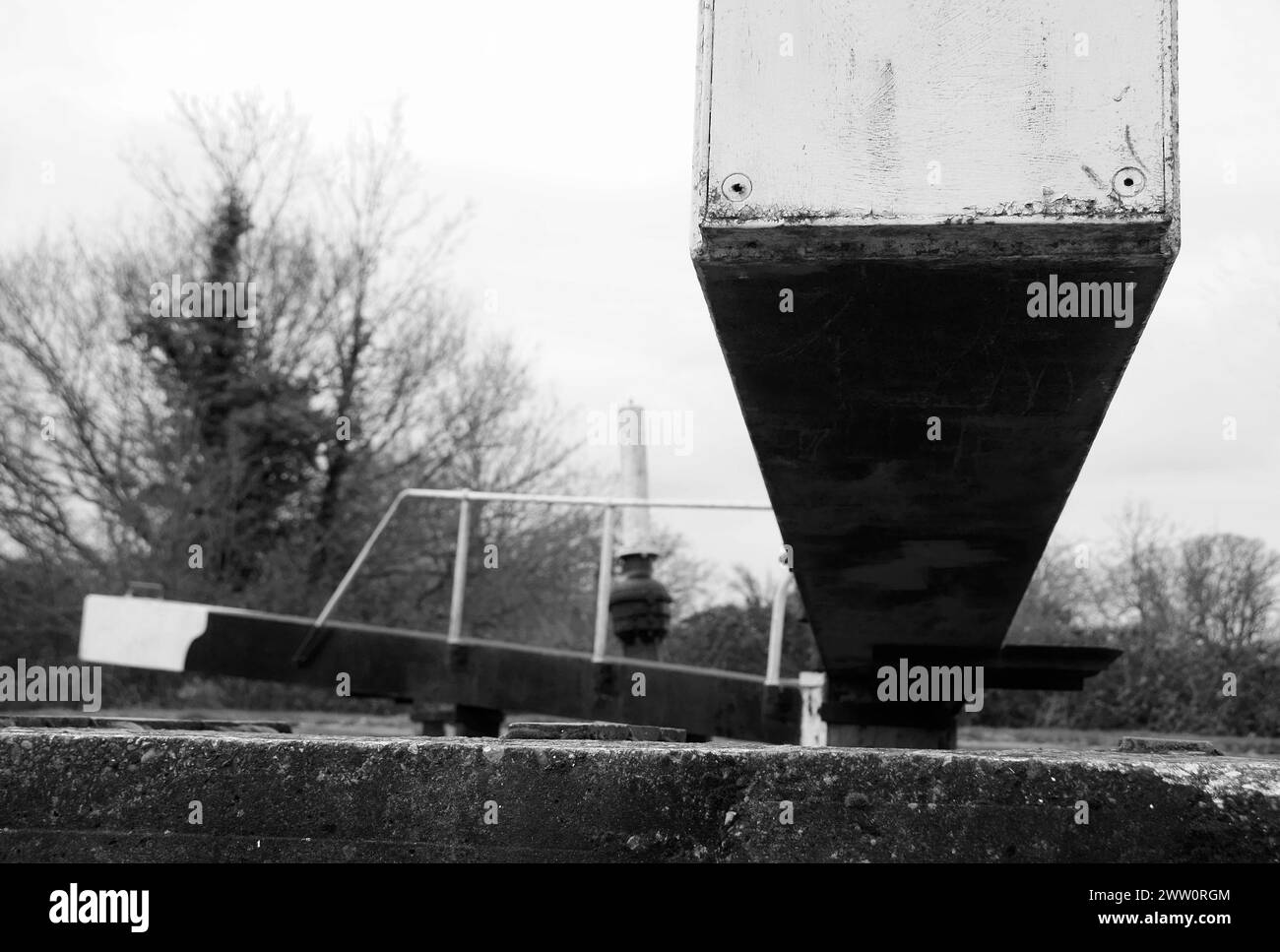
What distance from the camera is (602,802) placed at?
5.69 feet

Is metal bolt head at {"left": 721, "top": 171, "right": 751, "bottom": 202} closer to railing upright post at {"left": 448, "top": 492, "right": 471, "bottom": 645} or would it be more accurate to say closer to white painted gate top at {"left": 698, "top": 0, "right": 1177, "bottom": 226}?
white painted gate top at {"left": 698, "top": 0, "right": 1177, "bottom": 226}

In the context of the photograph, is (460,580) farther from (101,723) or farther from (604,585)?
(101,723)

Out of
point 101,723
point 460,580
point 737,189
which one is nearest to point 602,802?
point 737,189

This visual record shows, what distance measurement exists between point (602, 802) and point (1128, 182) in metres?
1.06

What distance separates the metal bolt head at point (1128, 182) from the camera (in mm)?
1504

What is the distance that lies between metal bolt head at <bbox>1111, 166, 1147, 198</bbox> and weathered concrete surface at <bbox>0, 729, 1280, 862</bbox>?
754 millimetres

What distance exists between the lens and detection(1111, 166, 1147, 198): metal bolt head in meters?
1.50

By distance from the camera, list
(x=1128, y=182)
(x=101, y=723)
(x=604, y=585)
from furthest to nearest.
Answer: (x=604, y=585) → (x=101, y=723) → (x=1128, y=182)

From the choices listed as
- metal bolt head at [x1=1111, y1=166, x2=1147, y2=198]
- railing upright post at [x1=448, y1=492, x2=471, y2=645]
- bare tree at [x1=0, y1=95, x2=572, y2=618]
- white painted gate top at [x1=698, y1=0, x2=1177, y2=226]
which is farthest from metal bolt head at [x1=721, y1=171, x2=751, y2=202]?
bare tree at [x1=0, y1=95, x2=572, y2=618]

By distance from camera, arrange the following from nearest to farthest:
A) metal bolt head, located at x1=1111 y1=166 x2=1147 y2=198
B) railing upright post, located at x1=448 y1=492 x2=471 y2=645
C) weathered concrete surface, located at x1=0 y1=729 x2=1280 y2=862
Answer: metal bolt head, located at x1=1111 y1=166 x2=1147 y2=198, weathered concrete surface, located at x1=0 y1=729 x2=1280 y2=862, railing upright post, located at x1=448 y1=492 x2=471 y2=645

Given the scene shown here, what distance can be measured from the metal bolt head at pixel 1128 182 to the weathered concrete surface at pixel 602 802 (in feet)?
2.47

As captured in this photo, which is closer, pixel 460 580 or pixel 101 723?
pixel 101 723
